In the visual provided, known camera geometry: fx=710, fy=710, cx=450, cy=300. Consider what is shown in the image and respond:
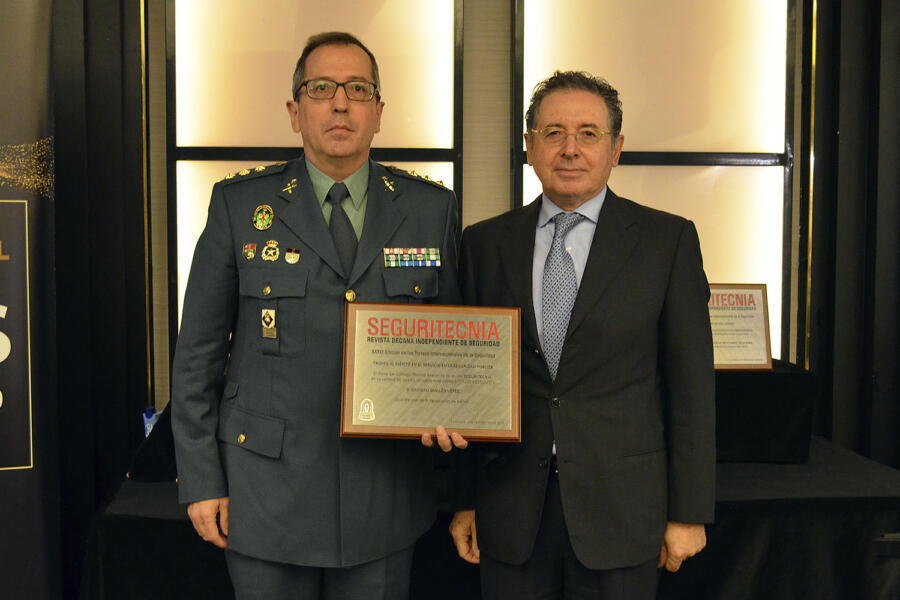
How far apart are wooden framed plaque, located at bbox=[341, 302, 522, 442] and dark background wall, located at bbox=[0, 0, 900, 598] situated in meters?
1.24

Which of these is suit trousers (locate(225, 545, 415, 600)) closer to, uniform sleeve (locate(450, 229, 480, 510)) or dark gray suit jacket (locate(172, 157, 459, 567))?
dark gray suit jacket (locate(172, 157, 459, 567))

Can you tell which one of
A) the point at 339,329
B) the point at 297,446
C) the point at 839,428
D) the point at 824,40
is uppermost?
the point at 824,40

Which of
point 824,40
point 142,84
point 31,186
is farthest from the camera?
point 824,40

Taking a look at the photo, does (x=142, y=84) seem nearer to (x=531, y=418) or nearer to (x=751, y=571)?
(x=531, y=418)

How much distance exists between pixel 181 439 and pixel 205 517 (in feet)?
0.54

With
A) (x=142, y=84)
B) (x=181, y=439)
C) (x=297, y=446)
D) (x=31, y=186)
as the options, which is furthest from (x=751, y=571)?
(x=142, y=84)

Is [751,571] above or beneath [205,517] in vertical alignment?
beneath

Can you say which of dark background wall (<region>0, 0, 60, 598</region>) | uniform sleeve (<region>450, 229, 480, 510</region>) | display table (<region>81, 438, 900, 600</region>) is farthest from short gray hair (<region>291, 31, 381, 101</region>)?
display table (<region>81, 438, 900, 600</region>)

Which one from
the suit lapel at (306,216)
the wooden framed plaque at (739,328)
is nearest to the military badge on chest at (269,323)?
the suit lapel at (306,216)

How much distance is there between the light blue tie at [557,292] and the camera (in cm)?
138

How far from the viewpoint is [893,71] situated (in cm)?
275

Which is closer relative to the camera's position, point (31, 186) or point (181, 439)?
point (181, 439)

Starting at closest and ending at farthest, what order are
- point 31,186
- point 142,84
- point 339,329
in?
point 339,329 → point 31,186 → point 142,84

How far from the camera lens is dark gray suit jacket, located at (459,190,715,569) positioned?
4.40 ft
